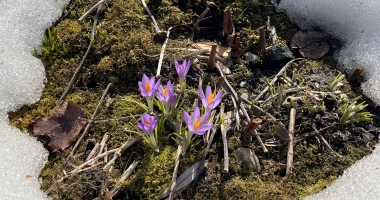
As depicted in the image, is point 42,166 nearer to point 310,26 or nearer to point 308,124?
point 308,124

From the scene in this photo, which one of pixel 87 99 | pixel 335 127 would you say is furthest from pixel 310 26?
Result: pixel 87 99

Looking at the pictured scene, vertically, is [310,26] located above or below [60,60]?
above

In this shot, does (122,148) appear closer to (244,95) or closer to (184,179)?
(184,179)

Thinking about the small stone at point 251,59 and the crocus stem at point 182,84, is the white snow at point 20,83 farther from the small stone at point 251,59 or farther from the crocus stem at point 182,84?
the small stone at point 251,59

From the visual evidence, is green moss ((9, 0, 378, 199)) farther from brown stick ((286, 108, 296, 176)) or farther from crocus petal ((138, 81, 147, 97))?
crocus petal ((138, 81, 147, 97))

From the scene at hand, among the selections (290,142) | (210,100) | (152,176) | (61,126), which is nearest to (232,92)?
(210,100)
